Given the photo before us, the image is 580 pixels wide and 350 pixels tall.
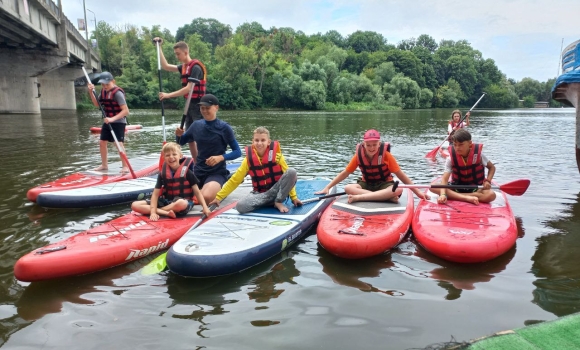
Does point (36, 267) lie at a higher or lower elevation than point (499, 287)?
higher

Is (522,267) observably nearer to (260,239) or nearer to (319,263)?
(319,263)

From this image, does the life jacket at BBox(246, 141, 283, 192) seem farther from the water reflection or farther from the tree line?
the tree line

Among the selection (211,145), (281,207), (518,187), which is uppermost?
(211,145)

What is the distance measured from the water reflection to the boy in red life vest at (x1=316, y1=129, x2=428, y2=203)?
151 cm

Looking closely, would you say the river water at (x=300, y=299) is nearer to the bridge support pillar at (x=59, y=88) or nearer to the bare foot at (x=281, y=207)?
the bare foot at (x=281, y=207)

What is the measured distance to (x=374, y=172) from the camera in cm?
547

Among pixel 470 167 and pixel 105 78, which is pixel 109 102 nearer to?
pixel 105 78

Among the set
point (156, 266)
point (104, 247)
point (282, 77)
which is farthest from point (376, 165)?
point (282, 77)

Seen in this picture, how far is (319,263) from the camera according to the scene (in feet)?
14.2

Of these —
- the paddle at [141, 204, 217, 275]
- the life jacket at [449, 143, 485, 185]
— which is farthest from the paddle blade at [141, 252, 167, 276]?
the life jacket at [449, 143, 485, 185]

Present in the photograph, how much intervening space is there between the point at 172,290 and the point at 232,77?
49663mm

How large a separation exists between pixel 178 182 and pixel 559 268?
4.16 meters

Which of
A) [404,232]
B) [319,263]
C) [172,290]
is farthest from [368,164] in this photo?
[172,290]

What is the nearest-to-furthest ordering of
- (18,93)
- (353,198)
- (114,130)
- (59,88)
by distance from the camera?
(353,198) → (114,130) → (18,93) → (59,88)
